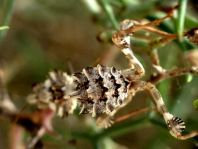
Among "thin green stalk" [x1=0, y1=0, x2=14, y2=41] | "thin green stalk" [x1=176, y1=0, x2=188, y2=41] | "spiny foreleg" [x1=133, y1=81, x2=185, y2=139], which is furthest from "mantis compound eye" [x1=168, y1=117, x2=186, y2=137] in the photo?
"thin green stalk" [x1=0, y1=0, x2=14, y2=41]

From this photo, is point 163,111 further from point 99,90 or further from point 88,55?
point 88,55

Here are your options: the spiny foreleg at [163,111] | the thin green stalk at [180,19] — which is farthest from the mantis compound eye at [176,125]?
the thin green stalk at [180,19]

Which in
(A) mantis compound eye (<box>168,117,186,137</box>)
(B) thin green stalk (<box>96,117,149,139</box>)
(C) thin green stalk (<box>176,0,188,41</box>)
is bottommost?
(A) mantis compound eye (<box>168,117,186,137</box>)

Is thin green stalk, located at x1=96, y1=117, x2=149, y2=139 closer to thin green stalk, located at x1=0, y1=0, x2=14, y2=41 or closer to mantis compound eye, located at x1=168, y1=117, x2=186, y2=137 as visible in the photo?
mantis compound eye, located at x1=168, y1=117, x2=186, y2=137

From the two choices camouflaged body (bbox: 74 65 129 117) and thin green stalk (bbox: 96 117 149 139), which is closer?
camouflaged body (bbox: 74 65 129 117)

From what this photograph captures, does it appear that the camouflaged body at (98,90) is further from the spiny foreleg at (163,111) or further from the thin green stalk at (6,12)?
the thin green stalk at (6,12)

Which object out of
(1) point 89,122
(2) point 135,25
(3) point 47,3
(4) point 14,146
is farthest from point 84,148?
(2) point 135,25

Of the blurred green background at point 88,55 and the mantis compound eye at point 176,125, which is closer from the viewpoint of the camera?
the mantis compound eye at point 176,125

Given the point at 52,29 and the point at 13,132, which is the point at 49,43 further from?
the point at 13,132
